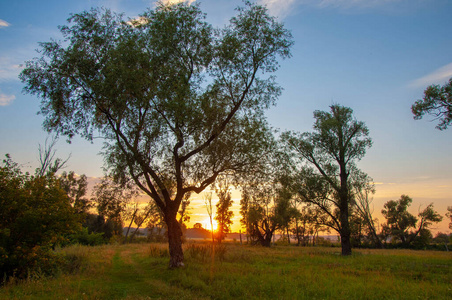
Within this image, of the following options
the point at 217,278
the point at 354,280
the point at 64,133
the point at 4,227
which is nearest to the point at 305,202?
the point at 354,280

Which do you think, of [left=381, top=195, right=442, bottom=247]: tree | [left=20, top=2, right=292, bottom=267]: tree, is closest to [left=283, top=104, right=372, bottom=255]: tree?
[left=20, top=2, right=292, bottom=267]: tree

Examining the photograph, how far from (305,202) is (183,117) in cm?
2264

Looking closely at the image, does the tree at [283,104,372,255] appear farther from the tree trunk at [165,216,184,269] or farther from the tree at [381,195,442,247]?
the tree at [381,195,442,247]

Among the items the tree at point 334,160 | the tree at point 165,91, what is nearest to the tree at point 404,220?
the tree at point 334,160

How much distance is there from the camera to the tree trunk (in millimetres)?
17969

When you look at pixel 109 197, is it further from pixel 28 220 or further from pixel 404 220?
pixel 404 220

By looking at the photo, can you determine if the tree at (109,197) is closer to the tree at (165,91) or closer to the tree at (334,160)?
the tree at (165,91)

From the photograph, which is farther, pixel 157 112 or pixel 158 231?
pixel 158 231

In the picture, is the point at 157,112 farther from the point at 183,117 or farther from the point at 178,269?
the point at 178,269

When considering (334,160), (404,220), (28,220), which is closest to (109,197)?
(28,220)

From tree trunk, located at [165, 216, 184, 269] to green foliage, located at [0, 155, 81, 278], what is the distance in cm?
622

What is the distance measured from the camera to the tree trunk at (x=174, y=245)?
18.0m

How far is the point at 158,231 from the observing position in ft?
235

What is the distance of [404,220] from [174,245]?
69.7m
